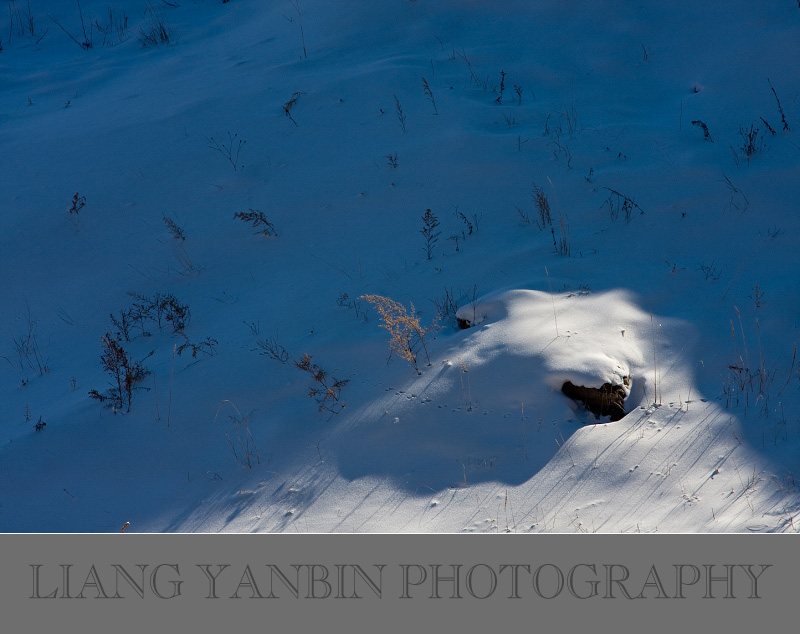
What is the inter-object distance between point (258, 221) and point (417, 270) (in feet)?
5.59

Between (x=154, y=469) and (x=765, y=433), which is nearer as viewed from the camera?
(x=765, y=433)

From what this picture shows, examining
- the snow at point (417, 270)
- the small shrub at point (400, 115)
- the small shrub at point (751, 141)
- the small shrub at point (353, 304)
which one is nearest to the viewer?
the snow at point (417, 270)

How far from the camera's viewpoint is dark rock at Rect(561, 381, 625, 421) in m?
3.63

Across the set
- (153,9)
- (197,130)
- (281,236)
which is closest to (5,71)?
(153,9)

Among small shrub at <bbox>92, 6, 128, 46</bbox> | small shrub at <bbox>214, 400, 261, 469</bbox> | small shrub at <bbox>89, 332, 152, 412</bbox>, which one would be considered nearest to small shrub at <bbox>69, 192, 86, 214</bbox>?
small shrub at <bbox>89, 332, 152, 412</bbox>

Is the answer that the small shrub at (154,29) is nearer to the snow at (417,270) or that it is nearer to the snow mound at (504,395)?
the snow at (417,270)

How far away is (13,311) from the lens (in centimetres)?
573

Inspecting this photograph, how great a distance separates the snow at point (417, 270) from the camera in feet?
11.3

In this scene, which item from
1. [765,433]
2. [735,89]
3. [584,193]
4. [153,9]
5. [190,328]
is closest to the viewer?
[765,433]

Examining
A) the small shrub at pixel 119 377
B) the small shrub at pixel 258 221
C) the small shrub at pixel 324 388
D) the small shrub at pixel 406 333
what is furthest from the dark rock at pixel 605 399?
the small shrub at pixel 258 221

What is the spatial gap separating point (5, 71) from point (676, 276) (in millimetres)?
9852

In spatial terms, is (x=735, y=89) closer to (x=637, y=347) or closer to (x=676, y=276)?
(x=676, y=276)

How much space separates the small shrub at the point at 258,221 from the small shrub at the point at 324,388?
190 centimetres

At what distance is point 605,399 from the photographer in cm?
362
